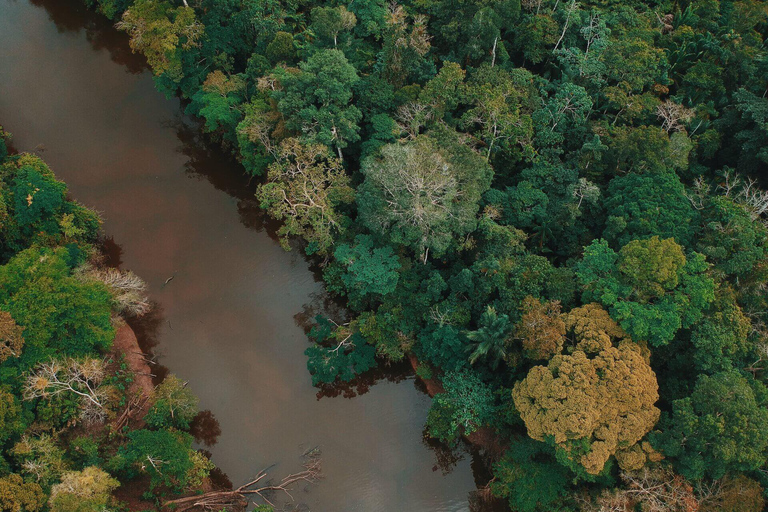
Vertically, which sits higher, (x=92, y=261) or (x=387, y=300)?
(x=387, y=300)

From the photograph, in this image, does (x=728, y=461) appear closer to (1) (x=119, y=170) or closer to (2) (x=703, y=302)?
(2) (x=703, y=302)

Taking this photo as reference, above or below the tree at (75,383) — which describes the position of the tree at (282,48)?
above

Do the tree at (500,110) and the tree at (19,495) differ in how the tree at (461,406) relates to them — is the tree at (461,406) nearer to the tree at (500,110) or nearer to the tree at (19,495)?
the tree at (500,110)

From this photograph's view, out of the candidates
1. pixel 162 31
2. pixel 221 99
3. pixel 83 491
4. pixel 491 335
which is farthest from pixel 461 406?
pixel 162 31

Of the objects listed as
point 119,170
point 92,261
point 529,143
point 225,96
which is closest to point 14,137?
Result: point 119,170

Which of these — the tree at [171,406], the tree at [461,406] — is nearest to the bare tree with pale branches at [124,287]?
the tree at [171,406]

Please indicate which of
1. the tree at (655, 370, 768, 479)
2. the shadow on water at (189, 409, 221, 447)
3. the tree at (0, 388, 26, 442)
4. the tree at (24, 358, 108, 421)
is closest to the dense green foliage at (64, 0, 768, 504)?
the tree at (655, 370, 768, 479)
